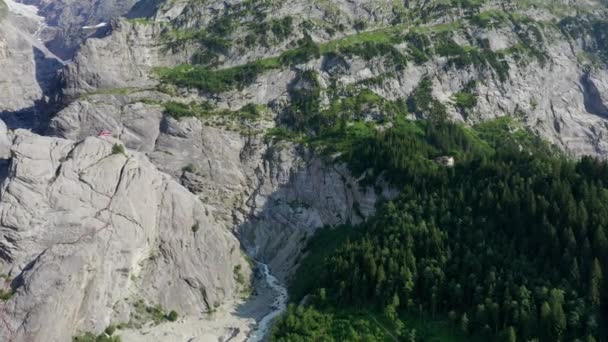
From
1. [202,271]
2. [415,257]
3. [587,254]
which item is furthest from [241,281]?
[587,254]

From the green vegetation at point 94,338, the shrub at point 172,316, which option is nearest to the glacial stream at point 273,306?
the shrub at point 172,316

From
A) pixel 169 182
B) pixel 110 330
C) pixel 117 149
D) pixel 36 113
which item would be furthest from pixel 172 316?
pixel 36 113

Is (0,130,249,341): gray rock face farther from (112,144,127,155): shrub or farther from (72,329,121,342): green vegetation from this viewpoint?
(72,329,121,342): green vegetation

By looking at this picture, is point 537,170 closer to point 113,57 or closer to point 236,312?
point 236,312

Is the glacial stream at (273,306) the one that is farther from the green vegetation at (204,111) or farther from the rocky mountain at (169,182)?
the green vegetation at (204,111)

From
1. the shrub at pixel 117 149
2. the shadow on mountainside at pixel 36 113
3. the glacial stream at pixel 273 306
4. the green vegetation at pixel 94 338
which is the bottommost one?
the glacial stream at pixel 273 306

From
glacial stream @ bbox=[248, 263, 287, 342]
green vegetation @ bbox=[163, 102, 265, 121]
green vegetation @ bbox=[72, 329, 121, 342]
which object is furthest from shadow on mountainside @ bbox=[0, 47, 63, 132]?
green vegetation @ bbox=[72, 329, 121, 342]
